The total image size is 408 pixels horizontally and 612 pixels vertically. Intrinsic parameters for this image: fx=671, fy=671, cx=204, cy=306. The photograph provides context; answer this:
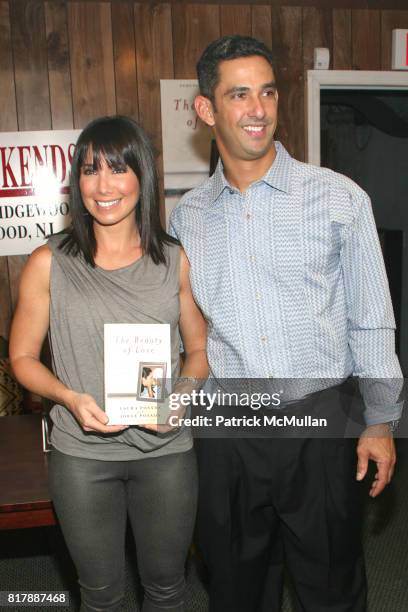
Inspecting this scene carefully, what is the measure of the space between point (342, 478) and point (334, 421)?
0.15m

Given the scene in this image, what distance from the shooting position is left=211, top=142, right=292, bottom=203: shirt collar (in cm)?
166

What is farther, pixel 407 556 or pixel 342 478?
pixel 407 556

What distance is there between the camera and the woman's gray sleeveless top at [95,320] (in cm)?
150

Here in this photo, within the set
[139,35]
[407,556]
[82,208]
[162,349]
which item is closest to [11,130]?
[139,35]

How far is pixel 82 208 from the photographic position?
1.61m

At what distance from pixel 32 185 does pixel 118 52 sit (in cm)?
85

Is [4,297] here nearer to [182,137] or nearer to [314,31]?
[182,137]

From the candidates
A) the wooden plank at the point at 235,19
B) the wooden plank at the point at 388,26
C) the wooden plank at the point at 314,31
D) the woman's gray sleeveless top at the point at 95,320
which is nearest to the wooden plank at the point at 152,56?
the wooden plank at the point at 235,19

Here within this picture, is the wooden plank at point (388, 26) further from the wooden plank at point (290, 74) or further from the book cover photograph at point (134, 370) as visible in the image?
the book cover photograph at point (134, 370)

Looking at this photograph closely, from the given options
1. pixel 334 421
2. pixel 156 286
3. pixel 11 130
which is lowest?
pixel 334 421

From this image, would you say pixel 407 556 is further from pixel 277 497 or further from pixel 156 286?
pixel 156 286

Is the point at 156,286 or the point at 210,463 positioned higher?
the point at 156,286

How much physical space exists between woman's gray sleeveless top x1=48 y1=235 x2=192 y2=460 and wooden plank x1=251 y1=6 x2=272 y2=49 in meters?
2.65

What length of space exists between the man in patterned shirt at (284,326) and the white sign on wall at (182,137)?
2002 millimetres
